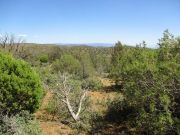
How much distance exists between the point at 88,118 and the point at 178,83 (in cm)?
628

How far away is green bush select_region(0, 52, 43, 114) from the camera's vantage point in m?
14.9

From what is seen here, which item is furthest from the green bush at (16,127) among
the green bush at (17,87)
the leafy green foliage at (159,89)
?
the leafy green foliage at (159,89)

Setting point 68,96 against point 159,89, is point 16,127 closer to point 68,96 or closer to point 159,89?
point 68,96

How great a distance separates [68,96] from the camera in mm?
18297

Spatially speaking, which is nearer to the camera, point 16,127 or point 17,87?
point 16,127

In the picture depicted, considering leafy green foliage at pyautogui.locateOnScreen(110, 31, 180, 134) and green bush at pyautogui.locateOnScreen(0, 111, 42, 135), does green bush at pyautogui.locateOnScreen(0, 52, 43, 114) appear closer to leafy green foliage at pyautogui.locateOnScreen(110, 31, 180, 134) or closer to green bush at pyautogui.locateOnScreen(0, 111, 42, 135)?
green bush at pyautogui.locateOnScreen(0, 111, 42, 135)

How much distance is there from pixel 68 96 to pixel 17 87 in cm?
428

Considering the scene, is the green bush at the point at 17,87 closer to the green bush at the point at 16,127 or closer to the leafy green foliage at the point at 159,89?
the green bush at the point at 16,127

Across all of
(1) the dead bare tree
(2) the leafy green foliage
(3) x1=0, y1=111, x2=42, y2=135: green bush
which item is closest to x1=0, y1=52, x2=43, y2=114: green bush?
(3) x1=0, y1=111, x2=42, y2=135: green bush

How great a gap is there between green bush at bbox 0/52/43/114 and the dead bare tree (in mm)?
2004

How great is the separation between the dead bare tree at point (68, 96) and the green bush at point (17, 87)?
200 cm

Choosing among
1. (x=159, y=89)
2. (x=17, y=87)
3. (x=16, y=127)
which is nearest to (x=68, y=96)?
(x=17, y=87)

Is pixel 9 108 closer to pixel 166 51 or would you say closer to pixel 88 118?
pixel 88 118

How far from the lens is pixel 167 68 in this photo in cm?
1180
